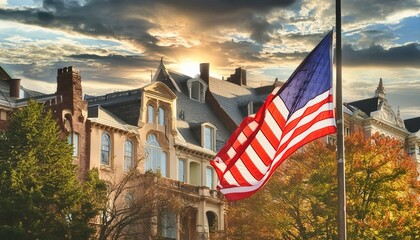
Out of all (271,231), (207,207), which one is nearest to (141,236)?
(271,231)

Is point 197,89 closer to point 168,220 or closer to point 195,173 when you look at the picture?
point 195,173

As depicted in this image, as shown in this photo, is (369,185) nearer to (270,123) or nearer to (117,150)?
(117,150)

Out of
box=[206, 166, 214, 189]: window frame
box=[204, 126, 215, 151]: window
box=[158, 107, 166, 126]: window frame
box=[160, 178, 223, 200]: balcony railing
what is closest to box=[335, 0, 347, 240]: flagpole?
box=[160, 178, 223, 200]: balcony railing

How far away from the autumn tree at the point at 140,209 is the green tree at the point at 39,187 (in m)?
1.47

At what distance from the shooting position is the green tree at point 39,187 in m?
55.7

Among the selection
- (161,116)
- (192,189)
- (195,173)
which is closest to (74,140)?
(161,116)

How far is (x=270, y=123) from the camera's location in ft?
97.7

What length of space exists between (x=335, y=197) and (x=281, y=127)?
115 ft

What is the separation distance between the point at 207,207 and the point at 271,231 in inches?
589

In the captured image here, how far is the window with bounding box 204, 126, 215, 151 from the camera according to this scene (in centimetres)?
8356

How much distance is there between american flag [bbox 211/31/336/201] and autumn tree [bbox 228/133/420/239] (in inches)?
1273

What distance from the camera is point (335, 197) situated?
2518 inches

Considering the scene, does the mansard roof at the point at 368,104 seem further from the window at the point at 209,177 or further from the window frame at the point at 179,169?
the window frame at the point at 179,169

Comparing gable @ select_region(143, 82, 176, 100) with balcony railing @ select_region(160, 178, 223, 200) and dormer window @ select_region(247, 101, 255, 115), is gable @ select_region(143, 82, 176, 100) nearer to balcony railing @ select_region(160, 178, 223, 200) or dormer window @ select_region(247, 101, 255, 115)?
balcony railing @ select_region(160, 178, 223, 200)
